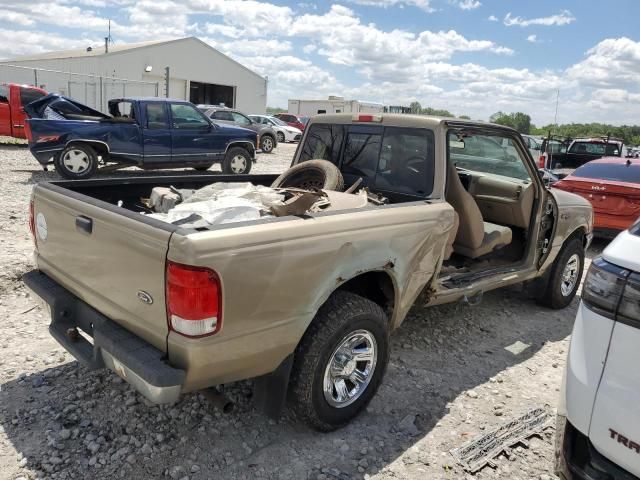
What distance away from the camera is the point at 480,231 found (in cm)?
441

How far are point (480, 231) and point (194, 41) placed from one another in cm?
3538

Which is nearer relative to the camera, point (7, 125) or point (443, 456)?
→ point (443, 456)

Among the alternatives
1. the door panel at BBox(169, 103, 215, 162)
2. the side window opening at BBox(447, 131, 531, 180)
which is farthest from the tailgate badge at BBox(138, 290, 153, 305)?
the door panel at BBox(169, 103, 215, 162)

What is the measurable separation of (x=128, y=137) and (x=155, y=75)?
25.2m

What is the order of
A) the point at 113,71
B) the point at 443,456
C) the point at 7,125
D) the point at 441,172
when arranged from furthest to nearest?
the point at 113,71 → the point at 7,125 → the point at 441,172 → the point at 443,456

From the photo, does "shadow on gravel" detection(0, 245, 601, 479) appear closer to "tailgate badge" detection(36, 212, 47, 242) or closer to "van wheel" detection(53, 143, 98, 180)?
"tailgate badge" detection(36, 212, 47, 242)

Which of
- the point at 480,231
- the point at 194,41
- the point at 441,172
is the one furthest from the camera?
the point at 194,41

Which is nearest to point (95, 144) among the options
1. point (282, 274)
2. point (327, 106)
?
point (282, 274)

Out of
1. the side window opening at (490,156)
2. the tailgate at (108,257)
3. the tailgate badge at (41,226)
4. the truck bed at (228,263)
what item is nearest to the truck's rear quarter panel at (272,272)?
the truck bed at (228,263)

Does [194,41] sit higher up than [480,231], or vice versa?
[194,41]

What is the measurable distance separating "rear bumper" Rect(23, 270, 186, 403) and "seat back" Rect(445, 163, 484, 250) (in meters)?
2.57

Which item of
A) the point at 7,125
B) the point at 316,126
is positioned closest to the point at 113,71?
the point at 7,125

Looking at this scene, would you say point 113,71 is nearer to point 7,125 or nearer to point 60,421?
point 7,125

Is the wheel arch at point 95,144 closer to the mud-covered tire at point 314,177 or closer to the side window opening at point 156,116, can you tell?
the side window opening at point 156,116
